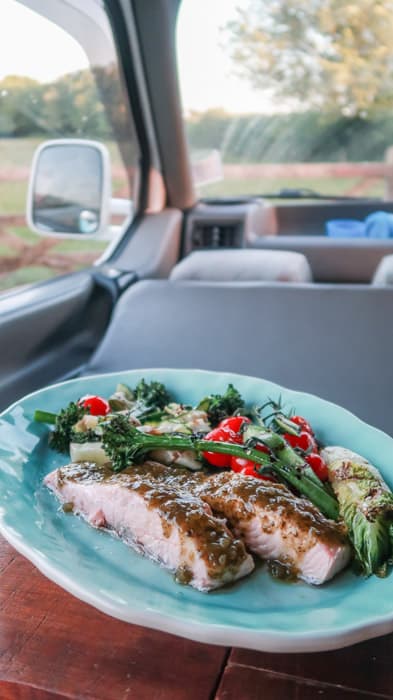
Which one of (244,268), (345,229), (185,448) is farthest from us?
(345,229)

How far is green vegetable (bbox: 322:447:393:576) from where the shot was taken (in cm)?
84

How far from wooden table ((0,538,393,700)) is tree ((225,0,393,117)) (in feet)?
17.6

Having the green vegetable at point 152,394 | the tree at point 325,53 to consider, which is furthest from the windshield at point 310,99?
the green vegetable at point 152,394

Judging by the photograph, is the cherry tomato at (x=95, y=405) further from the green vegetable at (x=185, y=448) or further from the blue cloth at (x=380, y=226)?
the blue cloth at (x=380, y=226)

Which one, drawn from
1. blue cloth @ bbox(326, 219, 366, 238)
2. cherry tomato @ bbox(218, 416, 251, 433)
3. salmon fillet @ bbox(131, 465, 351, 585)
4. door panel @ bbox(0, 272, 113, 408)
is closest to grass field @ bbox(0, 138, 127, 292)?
door panel @ bbox(0, 272, 113, 408)

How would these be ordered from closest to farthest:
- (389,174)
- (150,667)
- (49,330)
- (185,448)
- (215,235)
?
(150,667), (185,448), (49,330), (215,235), (389,174)

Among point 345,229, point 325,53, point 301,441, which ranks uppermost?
point 325,53

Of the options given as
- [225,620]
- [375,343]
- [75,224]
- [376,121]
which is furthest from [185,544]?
[376,121]

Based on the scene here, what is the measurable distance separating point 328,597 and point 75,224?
2.67 m

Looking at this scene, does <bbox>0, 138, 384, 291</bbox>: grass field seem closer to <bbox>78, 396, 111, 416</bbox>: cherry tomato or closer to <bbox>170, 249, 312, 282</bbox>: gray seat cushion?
<bbox>170, 249, 312, 282</bbox>: gray seat cushion

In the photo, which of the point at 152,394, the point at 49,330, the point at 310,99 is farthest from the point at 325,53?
the point at 152,394

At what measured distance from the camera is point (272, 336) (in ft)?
6.45

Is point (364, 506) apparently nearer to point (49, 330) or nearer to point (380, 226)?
point (49, 330)

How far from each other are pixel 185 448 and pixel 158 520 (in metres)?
0.24
